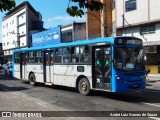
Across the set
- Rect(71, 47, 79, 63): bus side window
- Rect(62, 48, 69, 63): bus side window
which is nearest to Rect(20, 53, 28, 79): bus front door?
Rect(62, 48, 69, 63): bus side window

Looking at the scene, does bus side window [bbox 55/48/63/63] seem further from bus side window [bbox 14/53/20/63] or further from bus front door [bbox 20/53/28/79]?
bus side window [bbox 14/53/20/63]

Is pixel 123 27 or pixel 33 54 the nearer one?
pixel 33 54

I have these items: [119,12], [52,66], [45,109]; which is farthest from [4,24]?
[45,109]

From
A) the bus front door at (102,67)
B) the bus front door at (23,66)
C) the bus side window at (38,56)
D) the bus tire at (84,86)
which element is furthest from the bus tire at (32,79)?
the bus front door at (102,67)

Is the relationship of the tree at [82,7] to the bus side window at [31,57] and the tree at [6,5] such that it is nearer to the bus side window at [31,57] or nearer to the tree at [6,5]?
the tree at [6,5]

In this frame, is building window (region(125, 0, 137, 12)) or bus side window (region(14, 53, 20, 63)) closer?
bus side window (region(14, 53, 20, 63))

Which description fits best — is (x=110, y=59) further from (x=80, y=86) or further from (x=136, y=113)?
(x=136, y=113)

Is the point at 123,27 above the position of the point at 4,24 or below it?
below

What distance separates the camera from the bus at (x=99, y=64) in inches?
518

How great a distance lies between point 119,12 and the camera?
112ft

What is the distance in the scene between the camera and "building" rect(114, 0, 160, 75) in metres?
29.2

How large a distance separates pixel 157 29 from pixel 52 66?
14346 millimetres

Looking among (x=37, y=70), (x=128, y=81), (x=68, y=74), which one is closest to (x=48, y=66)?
(x=37, y=70)

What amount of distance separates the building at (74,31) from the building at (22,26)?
2491 cm
